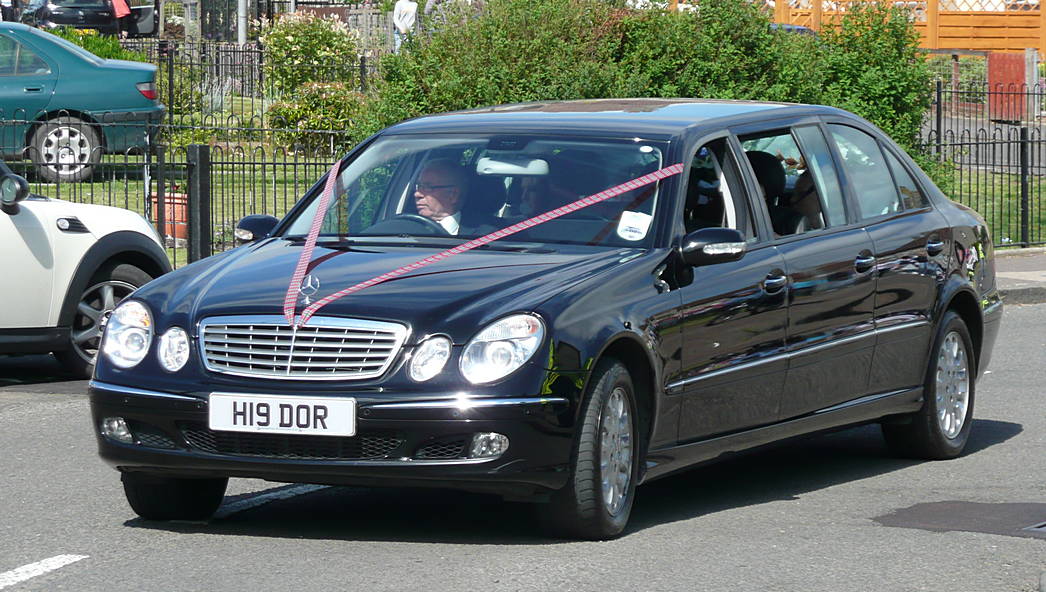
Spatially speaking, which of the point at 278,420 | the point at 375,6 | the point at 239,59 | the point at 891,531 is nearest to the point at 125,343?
the point at 278,420

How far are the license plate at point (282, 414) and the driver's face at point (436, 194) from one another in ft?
4.48

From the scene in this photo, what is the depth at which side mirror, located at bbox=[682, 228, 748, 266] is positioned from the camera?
7020 mm

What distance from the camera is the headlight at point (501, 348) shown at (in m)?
6.20

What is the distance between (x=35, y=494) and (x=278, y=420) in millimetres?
1920

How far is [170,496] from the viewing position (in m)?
6.97

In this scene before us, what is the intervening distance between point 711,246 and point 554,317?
0.98 m

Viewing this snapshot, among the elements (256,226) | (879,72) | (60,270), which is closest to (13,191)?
(60,270)

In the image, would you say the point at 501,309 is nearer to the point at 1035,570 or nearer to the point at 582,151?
the point at 582,151

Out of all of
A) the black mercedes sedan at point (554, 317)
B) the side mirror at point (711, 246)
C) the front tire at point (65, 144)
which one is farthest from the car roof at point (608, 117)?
the front tire at point (65, 144)

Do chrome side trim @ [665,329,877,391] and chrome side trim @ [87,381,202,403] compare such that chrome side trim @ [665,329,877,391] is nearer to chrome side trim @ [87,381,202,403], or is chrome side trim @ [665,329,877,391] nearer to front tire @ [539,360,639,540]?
front tire @ [539,360,639,540]

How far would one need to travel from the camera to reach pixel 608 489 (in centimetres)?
659

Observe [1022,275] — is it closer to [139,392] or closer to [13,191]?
[13,191]

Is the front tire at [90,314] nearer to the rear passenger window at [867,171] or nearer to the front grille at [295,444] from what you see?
the rear passenger window at [867,171]

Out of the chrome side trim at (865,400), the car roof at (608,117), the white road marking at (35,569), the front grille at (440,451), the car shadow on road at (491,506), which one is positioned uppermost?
the car roof at (608,117)
